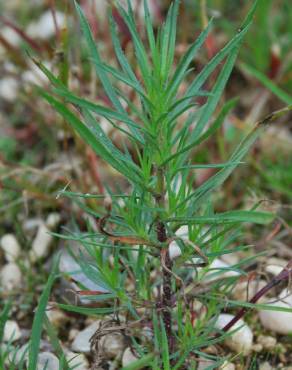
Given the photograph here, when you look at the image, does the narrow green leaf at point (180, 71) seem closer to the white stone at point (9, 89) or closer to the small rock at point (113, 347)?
the small rock at point (113, 347)

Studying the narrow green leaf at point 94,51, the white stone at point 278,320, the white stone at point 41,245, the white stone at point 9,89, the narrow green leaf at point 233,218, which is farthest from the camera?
the white stone at point 9,89

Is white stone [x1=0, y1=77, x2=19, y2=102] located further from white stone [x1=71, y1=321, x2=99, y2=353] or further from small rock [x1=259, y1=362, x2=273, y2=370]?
small rock [x1=259, y1=362, x2=273, y2=370]

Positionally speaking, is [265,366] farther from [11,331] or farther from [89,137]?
[89,137]

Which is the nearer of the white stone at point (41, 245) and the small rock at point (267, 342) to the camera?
the small rock at point (267, 342)

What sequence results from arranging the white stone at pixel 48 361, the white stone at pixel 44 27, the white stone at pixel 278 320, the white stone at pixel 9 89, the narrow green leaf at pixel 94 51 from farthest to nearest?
1. the white stone at pixel 44 27
2. the white stone at pixel 9 89
3. the white stone at pixel 278 320
4. the white stone at pixel 48 361
5. the narrow green leaf at pixel 94 51

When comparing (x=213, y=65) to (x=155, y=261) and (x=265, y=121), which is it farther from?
(x=155, y=261)

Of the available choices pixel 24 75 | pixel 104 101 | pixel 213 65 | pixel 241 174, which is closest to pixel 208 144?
pixel 241 174

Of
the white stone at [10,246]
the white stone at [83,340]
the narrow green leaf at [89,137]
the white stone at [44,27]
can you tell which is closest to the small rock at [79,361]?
the white stone at [83,340]
